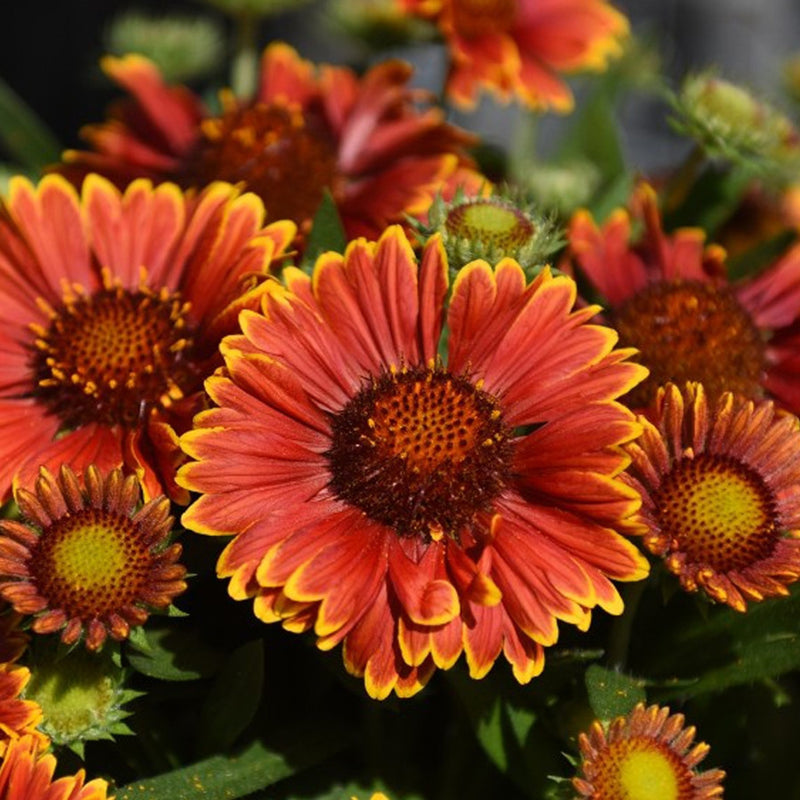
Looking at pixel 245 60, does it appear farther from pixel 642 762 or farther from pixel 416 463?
pixel 642 762

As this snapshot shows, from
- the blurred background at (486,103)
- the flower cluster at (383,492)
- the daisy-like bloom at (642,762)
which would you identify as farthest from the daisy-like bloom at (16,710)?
the blurred background at (486,103)

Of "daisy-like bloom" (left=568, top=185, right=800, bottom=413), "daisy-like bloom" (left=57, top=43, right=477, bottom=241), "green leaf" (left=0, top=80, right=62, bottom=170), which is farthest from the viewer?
"green leaf" (left=0, top=80, right=62, bottom=170)

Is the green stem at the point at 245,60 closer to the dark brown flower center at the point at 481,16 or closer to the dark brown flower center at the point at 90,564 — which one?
the dark brown flower center at the point at 481,16

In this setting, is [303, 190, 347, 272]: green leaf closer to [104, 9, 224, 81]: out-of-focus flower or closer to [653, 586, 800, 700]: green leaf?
[653, 586, 800, 700]: green leaf

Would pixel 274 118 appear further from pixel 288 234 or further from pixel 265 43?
pixel 265 43

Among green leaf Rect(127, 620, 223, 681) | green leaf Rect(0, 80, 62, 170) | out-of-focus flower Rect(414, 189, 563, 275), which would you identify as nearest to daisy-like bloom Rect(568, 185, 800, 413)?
out-of-focus flower Rect(414, 189, 563, 275)

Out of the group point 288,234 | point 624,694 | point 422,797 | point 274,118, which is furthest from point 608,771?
point 274,118
